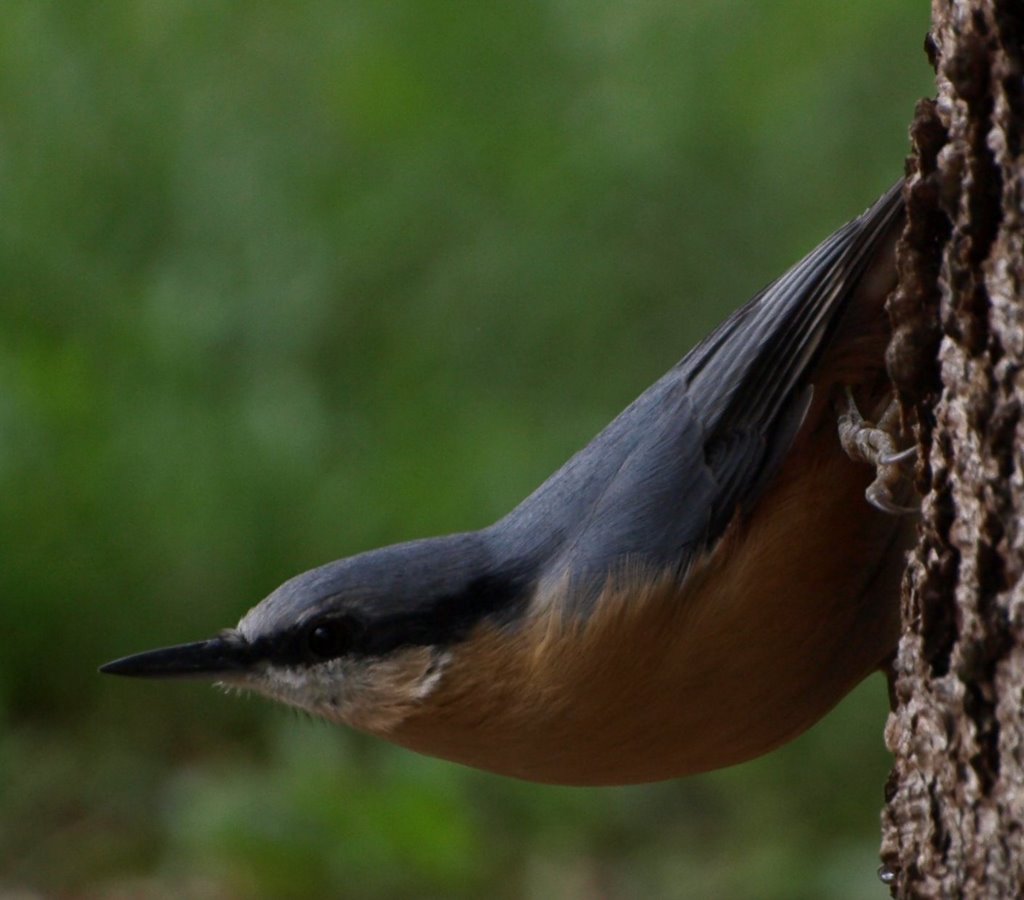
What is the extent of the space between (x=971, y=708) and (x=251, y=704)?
3.73 m

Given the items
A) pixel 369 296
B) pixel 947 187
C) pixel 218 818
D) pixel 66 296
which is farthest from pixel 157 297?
pixel 947 187

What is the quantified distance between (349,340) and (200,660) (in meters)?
2.90

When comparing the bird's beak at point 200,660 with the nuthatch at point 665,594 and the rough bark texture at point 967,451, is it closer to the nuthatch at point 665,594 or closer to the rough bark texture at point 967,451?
the nuthatch at point 665,594

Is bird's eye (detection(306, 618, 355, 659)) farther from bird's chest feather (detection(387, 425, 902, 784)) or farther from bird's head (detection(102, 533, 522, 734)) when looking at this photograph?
bird's chest feather (detection(387, 425, 902, 784))

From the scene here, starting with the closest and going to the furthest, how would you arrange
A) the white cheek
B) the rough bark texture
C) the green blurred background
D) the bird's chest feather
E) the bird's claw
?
the rough bark texture < the bird's claw < the bird's chest feather < the white cheek < the green blurred background

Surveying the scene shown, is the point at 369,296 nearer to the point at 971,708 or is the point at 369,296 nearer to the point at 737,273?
the point at 737,273

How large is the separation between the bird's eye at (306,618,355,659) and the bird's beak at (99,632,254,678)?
0.14 metres

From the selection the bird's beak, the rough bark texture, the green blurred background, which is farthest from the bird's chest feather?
the green blurred background

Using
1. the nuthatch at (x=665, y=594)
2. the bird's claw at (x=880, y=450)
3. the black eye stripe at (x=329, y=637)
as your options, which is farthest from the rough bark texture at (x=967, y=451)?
the black eye stripe at (x=329, y=637)

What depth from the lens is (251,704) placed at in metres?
5.47

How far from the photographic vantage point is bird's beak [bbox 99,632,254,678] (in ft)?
10.5

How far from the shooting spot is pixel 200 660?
3.21 metres

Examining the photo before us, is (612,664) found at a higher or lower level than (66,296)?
lower

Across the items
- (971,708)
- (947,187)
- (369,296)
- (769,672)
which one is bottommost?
(971,708)
